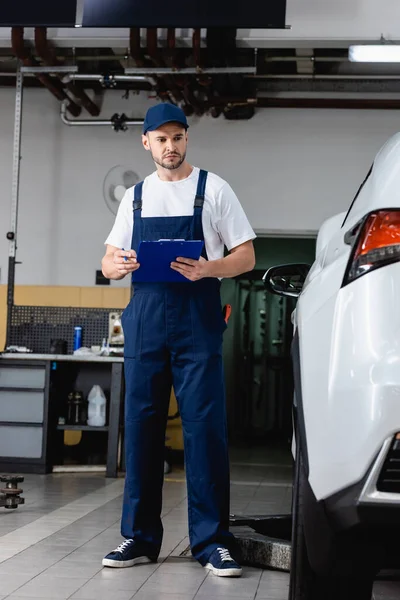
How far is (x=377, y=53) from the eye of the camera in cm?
653

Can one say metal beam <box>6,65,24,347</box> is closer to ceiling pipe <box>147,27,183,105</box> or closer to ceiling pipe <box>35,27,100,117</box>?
ceiling pipe <box>35,27,100,117</box>

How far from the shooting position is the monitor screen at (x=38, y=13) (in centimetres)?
638

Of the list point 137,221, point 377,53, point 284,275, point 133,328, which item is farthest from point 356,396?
point 377,53

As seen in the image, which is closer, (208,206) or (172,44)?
(208,206)

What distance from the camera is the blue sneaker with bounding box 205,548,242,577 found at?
3.20 metres

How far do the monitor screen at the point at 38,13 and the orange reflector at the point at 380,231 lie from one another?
509 cm

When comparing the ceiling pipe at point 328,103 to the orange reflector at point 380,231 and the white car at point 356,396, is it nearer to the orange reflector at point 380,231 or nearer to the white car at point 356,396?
the white car at point 356,396

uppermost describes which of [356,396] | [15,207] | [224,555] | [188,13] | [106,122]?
[188,13]

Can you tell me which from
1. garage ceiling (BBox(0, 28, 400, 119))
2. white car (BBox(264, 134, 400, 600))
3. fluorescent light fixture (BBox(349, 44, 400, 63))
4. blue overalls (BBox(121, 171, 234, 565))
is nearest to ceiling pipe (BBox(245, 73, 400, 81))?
garage ceiling (BBox(0, 28, 400, 119))

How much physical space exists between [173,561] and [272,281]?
46.9 inches

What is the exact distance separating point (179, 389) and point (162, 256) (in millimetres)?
524

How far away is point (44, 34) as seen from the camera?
7031 mm

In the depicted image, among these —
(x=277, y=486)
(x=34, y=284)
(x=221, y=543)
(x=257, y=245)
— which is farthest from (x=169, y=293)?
(x=257, y=245)

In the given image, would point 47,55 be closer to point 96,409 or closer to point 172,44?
point 172,44
